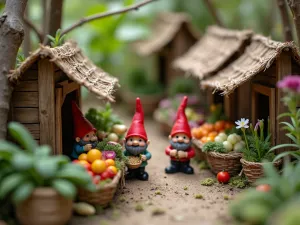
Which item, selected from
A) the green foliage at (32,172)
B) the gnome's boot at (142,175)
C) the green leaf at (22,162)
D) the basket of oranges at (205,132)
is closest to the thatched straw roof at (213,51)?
the basket of oranges at (205,132)

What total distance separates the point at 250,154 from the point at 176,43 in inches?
218

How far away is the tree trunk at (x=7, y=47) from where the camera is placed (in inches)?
202

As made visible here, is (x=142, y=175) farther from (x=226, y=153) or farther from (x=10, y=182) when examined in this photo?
(x=10, y=182)

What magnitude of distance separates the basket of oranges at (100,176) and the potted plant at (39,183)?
0.44 metres

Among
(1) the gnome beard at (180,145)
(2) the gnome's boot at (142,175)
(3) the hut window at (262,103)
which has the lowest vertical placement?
(2) the gnome's boot at (142,175)

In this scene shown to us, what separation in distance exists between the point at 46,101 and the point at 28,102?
25 centimetres

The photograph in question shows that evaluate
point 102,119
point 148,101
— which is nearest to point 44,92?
point 102,119

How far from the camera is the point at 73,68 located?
A: 549 centimetres

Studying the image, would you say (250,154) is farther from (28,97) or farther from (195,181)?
(28,97)

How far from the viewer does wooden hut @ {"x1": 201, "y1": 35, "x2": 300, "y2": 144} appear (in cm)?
571

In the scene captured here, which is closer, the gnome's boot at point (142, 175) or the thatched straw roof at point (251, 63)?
the thatched straw roof at point (251, 63)

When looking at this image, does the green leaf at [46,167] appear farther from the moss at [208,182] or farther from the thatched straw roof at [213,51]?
the thatched straw roof at [213,51]

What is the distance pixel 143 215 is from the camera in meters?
4.98

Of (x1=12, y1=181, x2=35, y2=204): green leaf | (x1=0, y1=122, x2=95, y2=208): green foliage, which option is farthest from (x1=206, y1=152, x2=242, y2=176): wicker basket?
(x1=12, y1=181, x2=35, y2=204): green leaf
